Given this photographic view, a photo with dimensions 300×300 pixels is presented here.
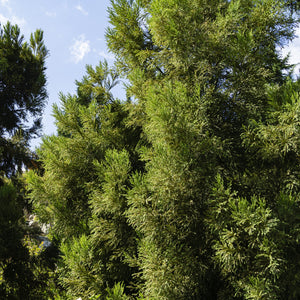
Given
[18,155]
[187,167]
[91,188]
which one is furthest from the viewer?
[18,155]

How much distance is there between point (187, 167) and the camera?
14.8ft

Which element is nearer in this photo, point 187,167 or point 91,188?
point 187,167

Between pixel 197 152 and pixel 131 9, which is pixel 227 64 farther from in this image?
pixel 131 9

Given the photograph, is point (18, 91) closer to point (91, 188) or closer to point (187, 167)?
point (91, 188)

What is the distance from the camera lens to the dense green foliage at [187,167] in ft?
13.5

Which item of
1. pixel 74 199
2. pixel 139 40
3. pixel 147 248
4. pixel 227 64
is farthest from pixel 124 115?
pixel 147 248

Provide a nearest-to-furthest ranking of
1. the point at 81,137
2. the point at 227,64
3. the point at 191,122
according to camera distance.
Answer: the point at 191,122, the point at 227,64, the point at 81,137

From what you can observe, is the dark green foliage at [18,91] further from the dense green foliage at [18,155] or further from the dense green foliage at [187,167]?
the dense green foliage at [187,167]

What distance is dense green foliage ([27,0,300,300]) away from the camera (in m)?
4.12

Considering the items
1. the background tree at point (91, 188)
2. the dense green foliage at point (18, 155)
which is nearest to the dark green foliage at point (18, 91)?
the dense green foliage at point (18, 155)

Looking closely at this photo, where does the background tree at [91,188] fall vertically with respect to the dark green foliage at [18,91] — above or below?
below

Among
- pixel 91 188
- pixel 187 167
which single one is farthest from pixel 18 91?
pixel 187 167

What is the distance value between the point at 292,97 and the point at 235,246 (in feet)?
7.73

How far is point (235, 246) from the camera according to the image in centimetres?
423
